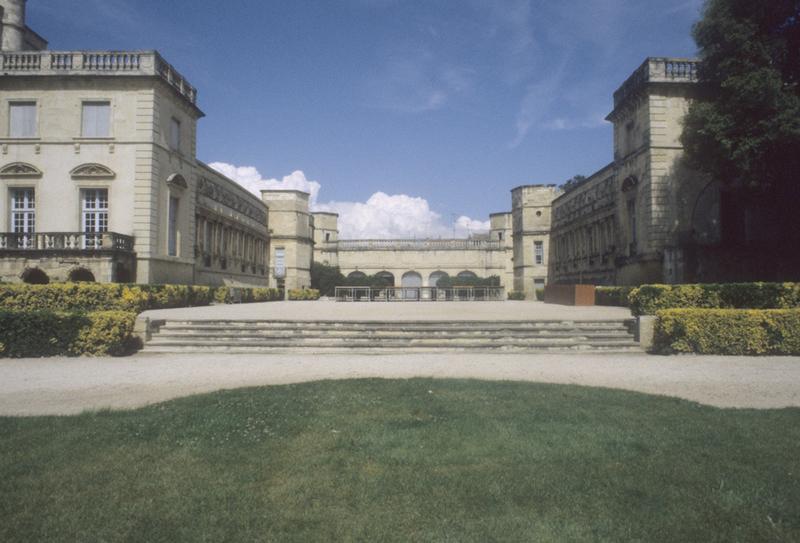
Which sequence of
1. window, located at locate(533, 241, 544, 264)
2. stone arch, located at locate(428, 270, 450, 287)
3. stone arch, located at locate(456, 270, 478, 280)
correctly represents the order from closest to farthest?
window, located at locate(533, 241, 544, 264), stone arch, located at locate(456, 270, 478, 280), stone arch, located at locate(428, 270, 450, 287)

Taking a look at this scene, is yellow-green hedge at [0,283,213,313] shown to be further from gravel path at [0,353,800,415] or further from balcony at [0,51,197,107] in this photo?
balcony at [0,51,197,107]

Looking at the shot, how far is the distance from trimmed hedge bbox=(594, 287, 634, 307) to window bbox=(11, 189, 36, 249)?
27686 millimetres

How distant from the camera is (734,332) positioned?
10977 millimetres

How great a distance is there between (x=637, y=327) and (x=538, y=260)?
34666 mm

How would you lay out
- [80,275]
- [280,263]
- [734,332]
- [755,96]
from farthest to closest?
1. [280,263]
2. [80,275]
3. [755,96]
4. [734,332]

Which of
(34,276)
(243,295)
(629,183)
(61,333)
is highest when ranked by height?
(629,183)

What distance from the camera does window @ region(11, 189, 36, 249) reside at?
76.6ft

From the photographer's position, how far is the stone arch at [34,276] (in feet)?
69.2

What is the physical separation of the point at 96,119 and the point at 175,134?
365 centimetres

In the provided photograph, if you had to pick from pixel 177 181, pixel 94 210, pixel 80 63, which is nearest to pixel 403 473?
pixel 94 210

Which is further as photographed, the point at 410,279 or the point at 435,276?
the point at 410,279

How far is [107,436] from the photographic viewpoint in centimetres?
488

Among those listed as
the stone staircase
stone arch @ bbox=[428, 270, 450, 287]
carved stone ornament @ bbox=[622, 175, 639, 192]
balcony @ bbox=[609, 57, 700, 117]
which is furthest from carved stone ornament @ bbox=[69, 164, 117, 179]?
stone arch @ bbox=[428, 270, 450, 287]

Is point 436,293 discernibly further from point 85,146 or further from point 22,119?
point 22,119
